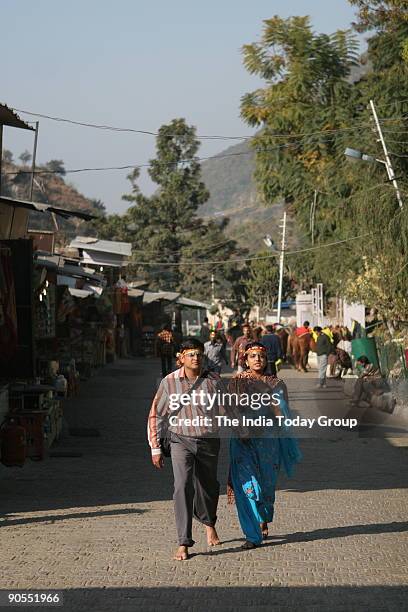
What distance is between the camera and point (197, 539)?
376 inches

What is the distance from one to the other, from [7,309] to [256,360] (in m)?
5.06

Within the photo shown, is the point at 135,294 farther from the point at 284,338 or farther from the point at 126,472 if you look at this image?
the point at 126,472

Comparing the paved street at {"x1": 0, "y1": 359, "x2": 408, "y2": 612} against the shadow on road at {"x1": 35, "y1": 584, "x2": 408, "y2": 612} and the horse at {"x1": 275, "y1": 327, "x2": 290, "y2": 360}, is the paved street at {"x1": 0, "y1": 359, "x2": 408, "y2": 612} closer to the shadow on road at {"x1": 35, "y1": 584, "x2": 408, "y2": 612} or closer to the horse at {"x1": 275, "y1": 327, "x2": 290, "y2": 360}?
the shadow on road at {"x1": 35, "y1": 584, "x2": 408, "y2": 612}

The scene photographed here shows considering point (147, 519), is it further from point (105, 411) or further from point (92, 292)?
point (92, 292)

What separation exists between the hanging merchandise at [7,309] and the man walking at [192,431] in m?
4.95

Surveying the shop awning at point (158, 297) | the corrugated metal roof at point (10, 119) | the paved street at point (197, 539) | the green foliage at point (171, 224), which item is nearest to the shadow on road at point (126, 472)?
the paved street at point (197, 539)

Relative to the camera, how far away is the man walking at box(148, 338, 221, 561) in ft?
29.9

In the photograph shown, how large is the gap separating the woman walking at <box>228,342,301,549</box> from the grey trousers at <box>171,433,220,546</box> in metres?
0.22

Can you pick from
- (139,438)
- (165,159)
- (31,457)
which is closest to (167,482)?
(31,457)

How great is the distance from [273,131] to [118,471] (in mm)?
35636

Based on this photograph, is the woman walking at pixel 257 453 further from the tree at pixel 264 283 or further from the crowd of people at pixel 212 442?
the tree at pixel 264 283

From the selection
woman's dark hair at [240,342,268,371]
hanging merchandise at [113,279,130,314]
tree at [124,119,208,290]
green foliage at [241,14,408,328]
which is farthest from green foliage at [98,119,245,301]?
woman's dark hair at [240,342,268,371]

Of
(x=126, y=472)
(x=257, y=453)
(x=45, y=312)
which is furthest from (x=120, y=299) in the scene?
(x=257, y=453)

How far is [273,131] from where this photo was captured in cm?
4825
